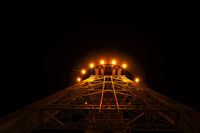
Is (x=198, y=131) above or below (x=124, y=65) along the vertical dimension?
below

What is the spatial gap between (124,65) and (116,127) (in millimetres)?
9852

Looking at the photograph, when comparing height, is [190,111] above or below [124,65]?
below

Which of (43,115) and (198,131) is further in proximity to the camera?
(43,115)

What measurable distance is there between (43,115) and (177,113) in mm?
4012

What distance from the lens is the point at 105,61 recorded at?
14836 mm

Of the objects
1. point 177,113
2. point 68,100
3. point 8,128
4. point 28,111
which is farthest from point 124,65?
point 8,128

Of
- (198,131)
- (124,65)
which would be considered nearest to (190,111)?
(198,131)

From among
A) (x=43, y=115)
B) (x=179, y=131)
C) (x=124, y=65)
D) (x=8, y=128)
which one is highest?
(x=124, y=65)

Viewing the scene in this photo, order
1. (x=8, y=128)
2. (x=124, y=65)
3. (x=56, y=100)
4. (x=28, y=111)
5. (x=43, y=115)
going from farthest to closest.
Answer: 1. (x=124, y=65)
2. (x=56, y=100)
3. (x=43, y=115)
4. (x=28, y=111)
5. (x=8, y=128)

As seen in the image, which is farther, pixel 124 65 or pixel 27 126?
pixel 124 65

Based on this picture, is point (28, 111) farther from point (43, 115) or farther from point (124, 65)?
point (124, 65)

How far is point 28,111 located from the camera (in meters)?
4.48

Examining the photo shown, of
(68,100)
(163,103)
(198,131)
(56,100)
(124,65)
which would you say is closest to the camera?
(198,131)

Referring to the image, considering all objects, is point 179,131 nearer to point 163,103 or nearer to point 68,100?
point 163,103
